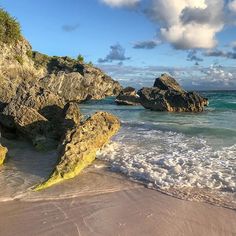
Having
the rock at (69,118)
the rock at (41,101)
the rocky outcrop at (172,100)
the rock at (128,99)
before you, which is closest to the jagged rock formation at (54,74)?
the rock at (128,99)

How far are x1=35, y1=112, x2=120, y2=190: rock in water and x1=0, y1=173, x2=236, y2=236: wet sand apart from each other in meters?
1.45

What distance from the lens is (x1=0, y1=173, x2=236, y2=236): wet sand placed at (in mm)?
6789

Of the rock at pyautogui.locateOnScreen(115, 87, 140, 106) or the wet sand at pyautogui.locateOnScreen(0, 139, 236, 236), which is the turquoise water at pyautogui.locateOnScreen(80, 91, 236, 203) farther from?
the rock at pyautogui.locateOnScreen(115, 87, 140, 106)

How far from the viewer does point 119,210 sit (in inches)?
306

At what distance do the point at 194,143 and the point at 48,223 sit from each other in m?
9.19

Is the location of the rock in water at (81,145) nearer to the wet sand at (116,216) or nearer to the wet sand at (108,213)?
the wet sand at (108,213)

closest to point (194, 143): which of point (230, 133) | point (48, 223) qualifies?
point (230, 133)

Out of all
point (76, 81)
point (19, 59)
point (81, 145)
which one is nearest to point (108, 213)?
point (81, 145)

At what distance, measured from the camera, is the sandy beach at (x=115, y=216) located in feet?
22.3

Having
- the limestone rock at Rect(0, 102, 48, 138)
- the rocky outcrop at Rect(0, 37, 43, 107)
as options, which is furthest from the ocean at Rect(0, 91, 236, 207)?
the rocky outcrop at Rect(0, 37, 43, 107)

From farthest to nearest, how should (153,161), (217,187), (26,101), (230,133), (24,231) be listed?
(230,133)
(26,101)
(153,161)
(217,187)
(24,231)

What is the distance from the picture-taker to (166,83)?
45219mm

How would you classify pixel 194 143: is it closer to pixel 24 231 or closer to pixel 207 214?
pixel 207 214

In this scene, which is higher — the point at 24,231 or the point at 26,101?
the point at 26,101
